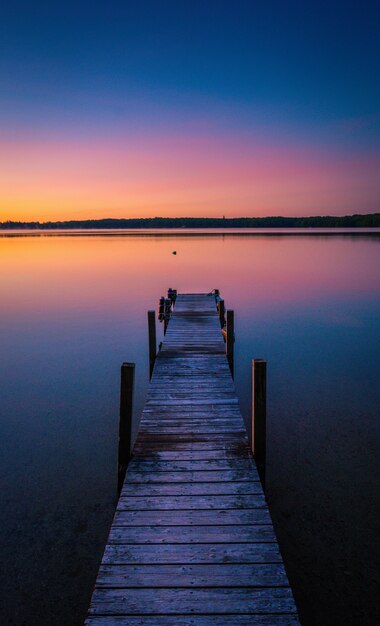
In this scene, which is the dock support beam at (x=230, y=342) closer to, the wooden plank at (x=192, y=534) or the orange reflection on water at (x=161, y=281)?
the wooden plank at (x=192, y=534)

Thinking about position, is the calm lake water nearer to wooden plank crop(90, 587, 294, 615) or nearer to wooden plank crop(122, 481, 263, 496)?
wooden plank crop(122, 481, 263, 496)

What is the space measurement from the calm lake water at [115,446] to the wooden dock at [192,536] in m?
1.47

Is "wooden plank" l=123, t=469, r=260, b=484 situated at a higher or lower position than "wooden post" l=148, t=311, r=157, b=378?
lower

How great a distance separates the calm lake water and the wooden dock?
57.8 inches

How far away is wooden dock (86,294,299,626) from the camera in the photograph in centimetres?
341

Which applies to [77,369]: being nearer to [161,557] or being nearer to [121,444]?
[121,444]

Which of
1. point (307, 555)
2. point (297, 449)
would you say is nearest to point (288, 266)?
point (297, 449)

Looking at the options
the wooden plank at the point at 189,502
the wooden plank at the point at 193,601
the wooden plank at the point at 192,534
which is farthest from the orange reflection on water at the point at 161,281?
the wooden plank at the point at 193,601

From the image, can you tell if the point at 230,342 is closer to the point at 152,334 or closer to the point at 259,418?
the point at 152,334

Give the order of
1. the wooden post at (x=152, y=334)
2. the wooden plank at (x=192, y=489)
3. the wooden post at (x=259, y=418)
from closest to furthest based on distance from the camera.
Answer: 1. the wooden plank at (x=192, y=489)
2. the wooden post at (x=259, y=418)
3. the wooden post at (x=152, y=334)

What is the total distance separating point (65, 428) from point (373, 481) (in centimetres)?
699

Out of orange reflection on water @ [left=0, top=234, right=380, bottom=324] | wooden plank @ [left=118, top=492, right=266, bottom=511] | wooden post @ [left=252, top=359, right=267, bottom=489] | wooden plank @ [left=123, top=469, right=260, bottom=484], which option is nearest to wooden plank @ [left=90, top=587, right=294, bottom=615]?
wooden plank @ [left=118, top=492, right=266, bottom=511]

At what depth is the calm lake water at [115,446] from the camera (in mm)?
5160

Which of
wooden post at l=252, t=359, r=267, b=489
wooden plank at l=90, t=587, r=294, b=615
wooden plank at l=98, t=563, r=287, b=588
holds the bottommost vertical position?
wooden plank at l=90, t=587, r=294, b=615
